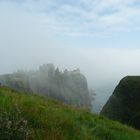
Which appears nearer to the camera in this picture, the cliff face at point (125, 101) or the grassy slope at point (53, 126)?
the grassy slope at point (53, 126)

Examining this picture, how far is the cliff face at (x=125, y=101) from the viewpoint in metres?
35.4

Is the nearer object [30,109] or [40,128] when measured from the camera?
[40,128]

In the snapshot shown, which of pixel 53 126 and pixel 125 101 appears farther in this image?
pixel 125 101

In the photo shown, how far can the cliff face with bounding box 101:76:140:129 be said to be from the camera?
35.4 metres

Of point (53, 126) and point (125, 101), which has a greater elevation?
point (53, 126)

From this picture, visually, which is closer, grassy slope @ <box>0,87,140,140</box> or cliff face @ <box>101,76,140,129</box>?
grassy slope @ <box>0,87,140,140</box>

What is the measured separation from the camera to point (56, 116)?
13953 millimetres

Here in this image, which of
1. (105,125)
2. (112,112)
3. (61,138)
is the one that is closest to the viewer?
(61,138)

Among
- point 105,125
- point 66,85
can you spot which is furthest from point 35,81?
point 105,125

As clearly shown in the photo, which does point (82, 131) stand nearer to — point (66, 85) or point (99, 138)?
point (99, 138)

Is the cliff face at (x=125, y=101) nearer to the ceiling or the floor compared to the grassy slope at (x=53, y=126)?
nearer to the floor

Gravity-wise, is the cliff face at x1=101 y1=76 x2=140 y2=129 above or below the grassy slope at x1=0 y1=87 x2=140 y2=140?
below

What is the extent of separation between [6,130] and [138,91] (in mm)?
27384

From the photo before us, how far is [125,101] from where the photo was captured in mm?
36875
